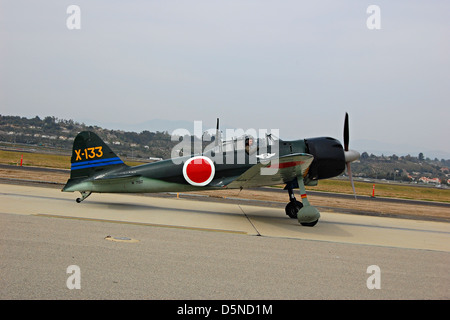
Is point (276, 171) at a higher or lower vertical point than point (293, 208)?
higher

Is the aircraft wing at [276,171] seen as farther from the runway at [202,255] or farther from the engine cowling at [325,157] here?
the runway at [202,255]

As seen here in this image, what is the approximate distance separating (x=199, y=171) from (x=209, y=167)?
0.33 meters

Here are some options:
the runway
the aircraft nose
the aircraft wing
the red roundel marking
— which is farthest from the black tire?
the red roundel marking

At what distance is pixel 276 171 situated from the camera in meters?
10.7

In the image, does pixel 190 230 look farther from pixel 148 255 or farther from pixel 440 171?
pixel 440 171

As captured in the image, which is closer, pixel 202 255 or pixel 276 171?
pixel 202 255

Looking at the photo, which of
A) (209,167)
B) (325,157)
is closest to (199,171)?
(209,167)

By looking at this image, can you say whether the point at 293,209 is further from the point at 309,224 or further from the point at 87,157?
the point at 87,157

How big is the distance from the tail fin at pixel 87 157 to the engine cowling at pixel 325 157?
6.32 meters

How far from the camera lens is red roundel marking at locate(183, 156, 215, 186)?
38.3 ft

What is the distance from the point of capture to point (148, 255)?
6.32 m

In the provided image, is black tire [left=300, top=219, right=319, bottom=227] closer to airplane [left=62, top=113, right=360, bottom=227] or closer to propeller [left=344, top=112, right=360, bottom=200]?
airplane [left=62, top=113, right=360, bottom=227]

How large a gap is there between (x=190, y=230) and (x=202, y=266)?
314 centimetres
